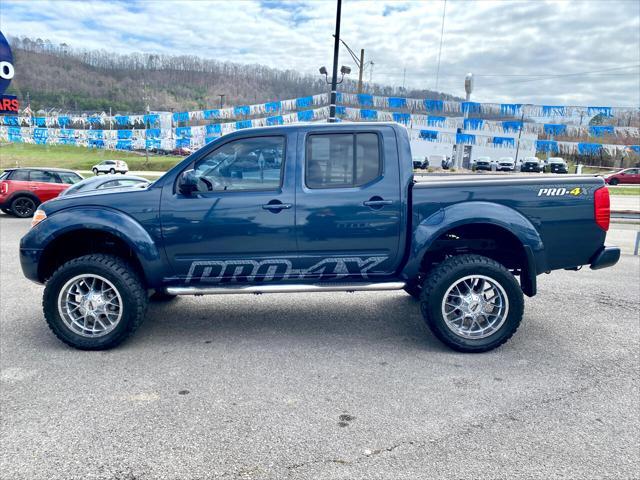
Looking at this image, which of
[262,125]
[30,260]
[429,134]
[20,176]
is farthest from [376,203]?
[429,134]

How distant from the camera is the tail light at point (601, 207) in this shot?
3.87m

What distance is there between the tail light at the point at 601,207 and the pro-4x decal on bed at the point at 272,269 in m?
1.86

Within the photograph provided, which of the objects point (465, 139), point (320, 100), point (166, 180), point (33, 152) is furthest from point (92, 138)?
point (166, 180)

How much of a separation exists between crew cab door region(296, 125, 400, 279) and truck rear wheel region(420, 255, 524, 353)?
0.45 metres

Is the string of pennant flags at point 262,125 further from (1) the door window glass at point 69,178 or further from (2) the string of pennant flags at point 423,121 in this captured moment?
(1) the door window glass at point 69,178

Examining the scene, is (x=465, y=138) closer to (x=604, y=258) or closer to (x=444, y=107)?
(x=444, y=107)

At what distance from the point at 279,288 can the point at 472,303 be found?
5.56 ft

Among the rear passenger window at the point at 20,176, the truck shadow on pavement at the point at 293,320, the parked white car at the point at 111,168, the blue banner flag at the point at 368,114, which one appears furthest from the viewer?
the parked white car at the point at 111,168

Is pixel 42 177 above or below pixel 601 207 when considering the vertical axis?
below

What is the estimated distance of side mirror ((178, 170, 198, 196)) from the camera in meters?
3.78

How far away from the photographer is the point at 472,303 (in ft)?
12.9

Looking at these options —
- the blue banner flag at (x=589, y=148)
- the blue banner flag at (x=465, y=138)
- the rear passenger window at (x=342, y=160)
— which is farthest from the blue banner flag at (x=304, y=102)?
the rear passenger window at (x=342, y=160)

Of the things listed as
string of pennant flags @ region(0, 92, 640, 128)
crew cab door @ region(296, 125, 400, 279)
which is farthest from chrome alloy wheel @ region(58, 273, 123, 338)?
string of pennant flags @ region(0, 92, 640, 128)

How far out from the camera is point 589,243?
13.0 feet
